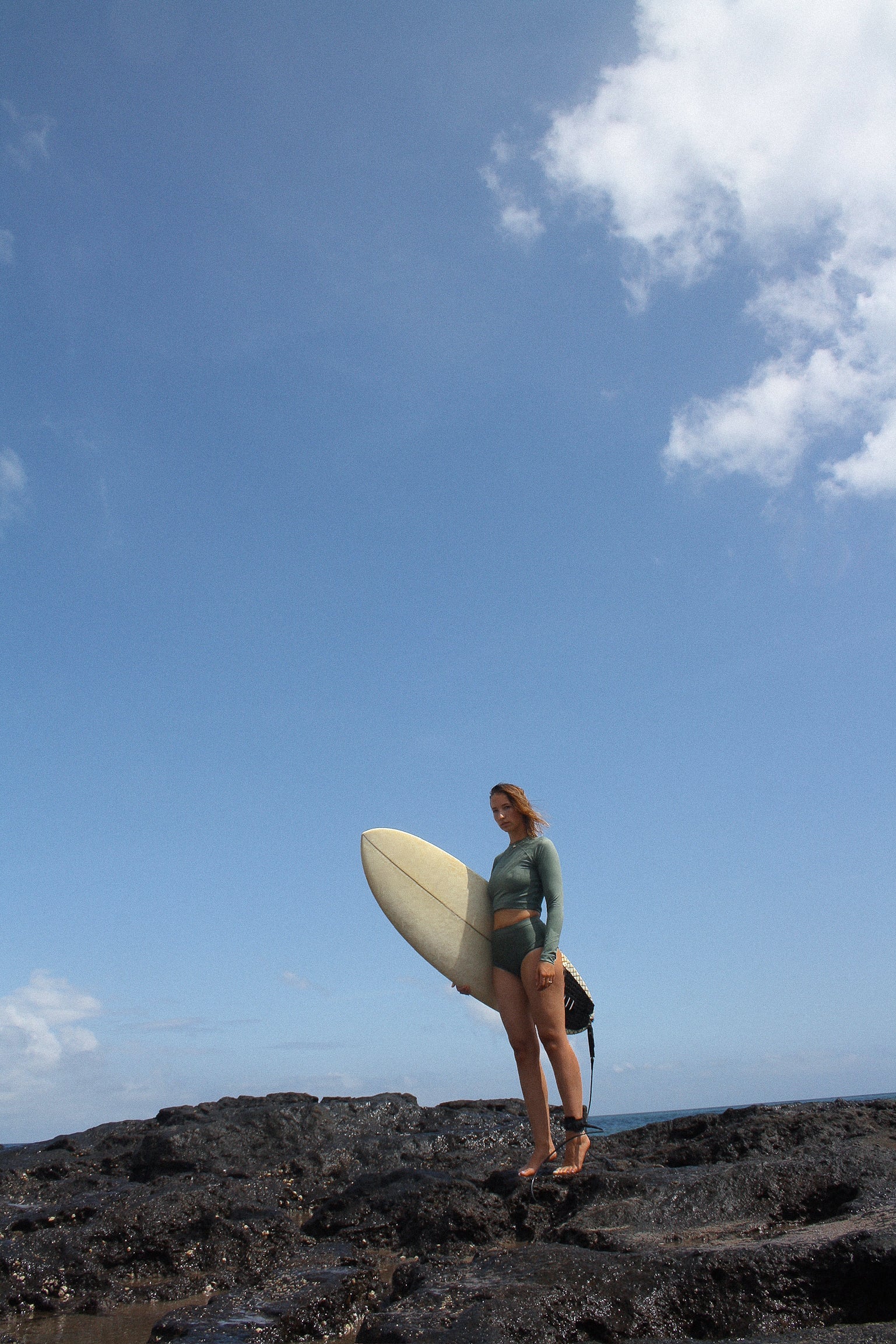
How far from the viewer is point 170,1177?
19.3 ft

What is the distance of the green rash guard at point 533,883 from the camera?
487cm

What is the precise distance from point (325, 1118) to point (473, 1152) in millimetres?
1593

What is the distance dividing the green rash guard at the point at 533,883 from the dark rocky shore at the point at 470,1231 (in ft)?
4.04

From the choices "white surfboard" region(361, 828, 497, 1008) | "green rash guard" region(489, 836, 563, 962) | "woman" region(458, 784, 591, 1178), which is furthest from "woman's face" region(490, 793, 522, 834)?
"white surfboard" region(361, 828, 497, 1008)

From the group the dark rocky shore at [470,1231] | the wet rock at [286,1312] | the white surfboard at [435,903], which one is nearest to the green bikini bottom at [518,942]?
the white surfboard at [435,903]

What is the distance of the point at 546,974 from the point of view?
475 centimetres

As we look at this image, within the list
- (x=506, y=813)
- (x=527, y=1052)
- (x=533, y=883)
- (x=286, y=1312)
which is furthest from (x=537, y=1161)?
(x=286, y=1312)

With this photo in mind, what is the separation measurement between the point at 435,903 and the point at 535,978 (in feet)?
3.29

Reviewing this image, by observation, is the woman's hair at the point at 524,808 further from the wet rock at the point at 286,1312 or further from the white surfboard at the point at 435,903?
the wet rock at the point at 286,1312

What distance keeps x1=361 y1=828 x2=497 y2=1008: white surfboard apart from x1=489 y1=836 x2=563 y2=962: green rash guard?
39cm

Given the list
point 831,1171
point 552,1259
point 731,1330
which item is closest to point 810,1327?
point 731,1330

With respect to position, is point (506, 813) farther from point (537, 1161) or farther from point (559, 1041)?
point (537, 1161)

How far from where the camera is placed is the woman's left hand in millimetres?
4758

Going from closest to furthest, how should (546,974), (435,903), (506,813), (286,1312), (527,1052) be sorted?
1. (286,1312)
2. (546,974)
3. (527,1052)
4. (506,813)
5. (435,903)
